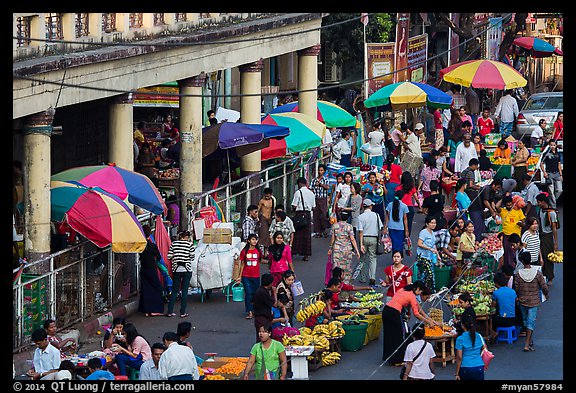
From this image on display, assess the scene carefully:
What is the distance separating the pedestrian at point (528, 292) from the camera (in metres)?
21.1

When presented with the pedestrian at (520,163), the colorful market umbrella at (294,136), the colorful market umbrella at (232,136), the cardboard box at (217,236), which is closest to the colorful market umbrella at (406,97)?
the colorful market umbrella at (294,136)

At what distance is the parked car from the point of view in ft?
124

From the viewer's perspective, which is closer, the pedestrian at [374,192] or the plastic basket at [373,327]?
the plastic basket at [373,327]

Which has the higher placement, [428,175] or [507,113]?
[507,113]

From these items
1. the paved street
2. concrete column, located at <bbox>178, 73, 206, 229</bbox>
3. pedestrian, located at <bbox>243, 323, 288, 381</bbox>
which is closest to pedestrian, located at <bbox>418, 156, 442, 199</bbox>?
the paved street

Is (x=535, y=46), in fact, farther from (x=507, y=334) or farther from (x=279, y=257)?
(x=507, y=334)

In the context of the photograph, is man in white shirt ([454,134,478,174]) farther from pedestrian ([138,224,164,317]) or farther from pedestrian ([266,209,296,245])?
pedestrian ([138,224,164,317])

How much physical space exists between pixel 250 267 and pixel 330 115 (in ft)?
41.8

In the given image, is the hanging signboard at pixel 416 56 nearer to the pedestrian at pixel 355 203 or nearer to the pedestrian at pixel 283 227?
the pedestrian at pixel 355 203

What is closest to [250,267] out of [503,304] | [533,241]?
[503,304]

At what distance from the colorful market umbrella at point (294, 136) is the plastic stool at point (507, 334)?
33.1ft

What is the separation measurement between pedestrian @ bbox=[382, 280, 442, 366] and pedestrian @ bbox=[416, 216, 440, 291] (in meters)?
3.03

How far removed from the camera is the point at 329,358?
20375 millimetres

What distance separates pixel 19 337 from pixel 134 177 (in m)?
3.93
